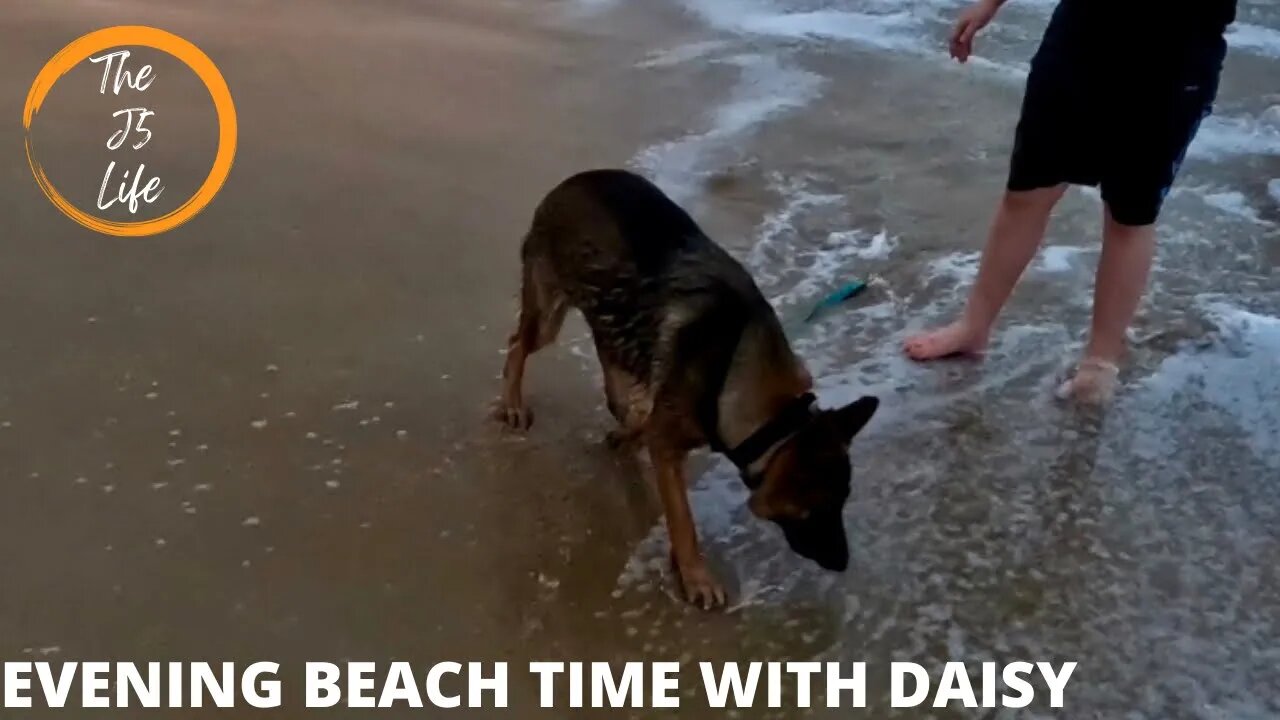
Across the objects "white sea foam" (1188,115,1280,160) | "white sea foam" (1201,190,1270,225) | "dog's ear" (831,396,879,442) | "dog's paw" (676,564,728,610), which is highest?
"white sea foam" (1188,115,1280,160)

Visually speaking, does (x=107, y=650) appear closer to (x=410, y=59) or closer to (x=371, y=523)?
(x=371, y=523)

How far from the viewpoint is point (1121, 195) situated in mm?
2873

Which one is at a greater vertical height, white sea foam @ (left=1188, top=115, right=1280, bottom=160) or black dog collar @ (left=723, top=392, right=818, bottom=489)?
white sea foam @ (left=1188, top=115, right=1280, bottom=160)

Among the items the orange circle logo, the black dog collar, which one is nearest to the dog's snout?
the black dog collar

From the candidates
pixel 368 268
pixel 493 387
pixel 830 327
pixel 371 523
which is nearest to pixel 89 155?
pixel 368 268

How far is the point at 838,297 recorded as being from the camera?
3.53m

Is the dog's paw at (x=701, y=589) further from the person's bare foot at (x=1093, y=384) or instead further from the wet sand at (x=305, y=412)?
the person's bare foot at (x=1093, y=384)

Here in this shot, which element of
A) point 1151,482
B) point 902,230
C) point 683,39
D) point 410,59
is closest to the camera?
point 1151,482

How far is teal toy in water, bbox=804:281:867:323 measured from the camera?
3.44 metres

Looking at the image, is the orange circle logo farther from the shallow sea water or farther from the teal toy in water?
the teal toy in water

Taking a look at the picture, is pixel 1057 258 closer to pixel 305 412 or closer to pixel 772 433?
pixel 772 433

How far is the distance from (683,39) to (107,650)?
4.13 metres

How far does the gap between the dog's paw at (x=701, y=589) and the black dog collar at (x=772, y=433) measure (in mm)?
237

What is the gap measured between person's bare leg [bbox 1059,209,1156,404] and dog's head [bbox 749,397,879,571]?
1.10 meters
